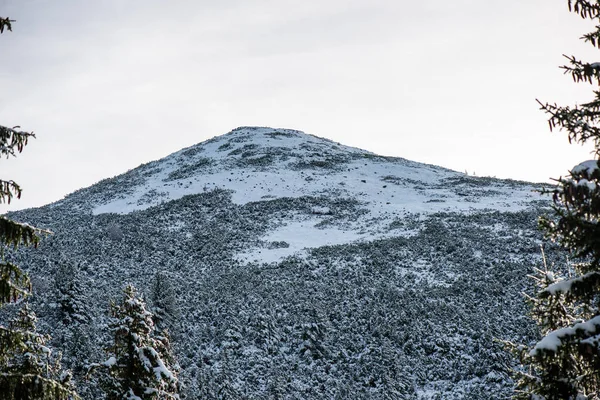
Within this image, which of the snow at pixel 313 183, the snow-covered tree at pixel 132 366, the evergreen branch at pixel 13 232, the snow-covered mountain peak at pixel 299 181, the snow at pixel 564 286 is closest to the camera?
the evergreen branch at pixel 13 232

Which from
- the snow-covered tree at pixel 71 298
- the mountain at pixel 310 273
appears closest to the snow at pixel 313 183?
the mountain at pixel 310 273

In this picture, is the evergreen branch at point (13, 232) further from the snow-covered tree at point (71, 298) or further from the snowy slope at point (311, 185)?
the snowy slope at point (311, 185)

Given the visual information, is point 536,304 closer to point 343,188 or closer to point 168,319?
point 168,319

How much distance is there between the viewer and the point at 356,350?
26.1 m

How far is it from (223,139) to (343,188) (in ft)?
141

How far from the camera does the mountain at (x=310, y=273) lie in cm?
2420

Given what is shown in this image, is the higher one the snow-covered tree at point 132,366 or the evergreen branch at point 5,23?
the evergreen branch at point 5,23

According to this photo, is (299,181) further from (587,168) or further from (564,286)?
(587,168)

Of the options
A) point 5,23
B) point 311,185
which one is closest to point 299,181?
point 311,185

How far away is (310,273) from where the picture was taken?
124 feet

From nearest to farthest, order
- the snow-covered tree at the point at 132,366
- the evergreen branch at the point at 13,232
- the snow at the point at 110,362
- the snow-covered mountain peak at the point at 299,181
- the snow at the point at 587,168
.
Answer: the snow at the point at 587,168, the evergreen branch at the point at 13,232, the snow at the point at 110,362, the snow-covered tree at the point at 132,366, the snow-covered mountain peak at the point at 299,181

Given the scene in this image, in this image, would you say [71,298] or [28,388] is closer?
[28,388]

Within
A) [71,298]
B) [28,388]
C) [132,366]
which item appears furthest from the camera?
[71,298]

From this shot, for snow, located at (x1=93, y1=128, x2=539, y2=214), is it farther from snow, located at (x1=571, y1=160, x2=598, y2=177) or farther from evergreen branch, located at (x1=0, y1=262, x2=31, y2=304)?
evergreen branch, located at (x1=0, y1=262, x2=31, y2=304)
